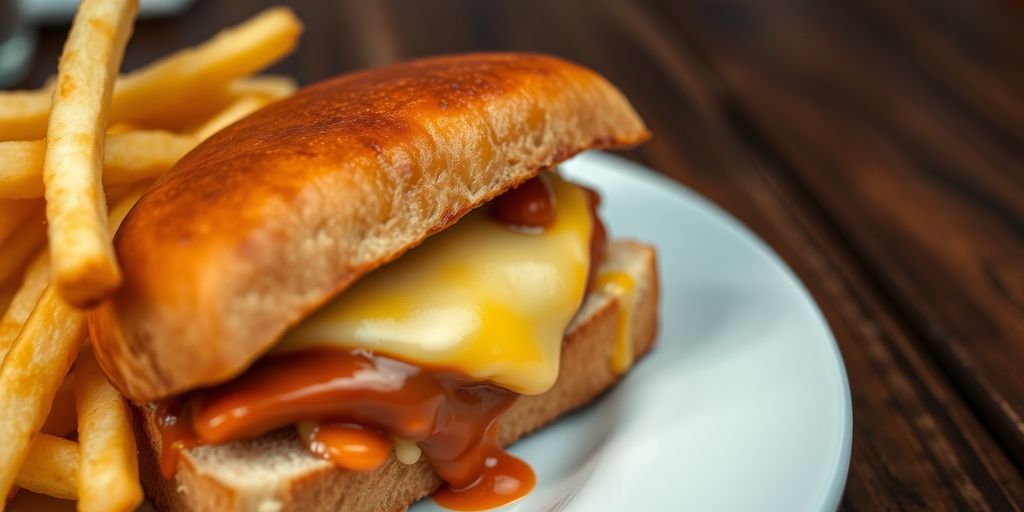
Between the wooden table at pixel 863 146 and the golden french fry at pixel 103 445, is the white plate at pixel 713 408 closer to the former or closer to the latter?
the wooden table at pixel 863 146

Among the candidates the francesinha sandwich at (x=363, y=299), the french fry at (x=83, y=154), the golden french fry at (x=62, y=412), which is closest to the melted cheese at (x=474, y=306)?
the francesinha sandwich at (x=363, y=299)

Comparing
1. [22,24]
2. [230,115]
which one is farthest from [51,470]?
[22,24]

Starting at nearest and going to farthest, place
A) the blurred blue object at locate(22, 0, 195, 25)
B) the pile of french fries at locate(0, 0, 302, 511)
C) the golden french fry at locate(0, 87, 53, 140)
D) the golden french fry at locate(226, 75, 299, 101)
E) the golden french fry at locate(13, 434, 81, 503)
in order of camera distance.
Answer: the pile of french fries at locate(0, 0, 302, 511) → the golden french fry at locate(13, 434, 81, 503) → the golden french fry at locate(0, 87, 53, 140) → the golden french fry at locate(226, 75, 299, 101) → the blurred blue object at locate(22, 0, 195, 25)

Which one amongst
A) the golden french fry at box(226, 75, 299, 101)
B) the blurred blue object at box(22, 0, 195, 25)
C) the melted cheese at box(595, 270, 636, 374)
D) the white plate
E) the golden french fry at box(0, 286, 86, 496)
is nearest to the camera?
the golden french fry at box(0, 286, 86, 496)

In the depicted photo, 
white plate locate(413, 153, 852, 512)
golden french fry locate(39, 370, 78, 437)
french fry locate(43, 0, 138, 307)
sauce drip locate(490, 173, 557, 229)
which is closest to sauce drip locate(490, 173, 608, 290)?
sauce drip locate(490, 173, 557, 229)

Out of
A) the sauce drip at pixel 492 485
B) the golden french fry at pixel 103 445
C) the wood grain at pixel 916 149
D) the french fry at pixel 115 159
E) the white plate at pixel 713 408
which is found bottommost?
the wood grain at pixel 916 149

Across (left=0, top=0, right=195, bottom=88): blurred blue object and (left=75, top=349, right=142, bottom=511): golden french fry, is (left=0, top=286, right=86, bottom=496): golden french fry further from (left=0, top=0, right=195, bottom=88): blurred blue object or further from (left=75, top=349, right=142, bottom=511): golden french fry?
(left=0, top=0, right=195, bottom=88): blurred blue object

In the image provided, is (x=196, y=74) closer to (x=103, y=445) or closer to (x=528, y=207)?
(x=528, y=207)

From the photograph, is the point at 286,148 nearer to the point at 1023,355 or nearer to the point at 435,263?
the point at 435,263
